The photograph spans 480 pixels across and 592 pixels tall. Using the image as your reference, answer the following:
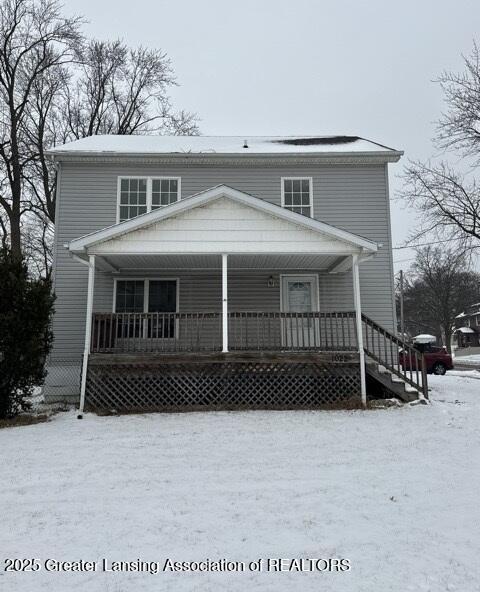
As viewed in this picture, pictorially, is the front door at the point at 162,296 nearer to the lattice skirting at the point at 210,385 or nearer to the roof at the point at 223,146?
the lattice skirting at the point at 210,385

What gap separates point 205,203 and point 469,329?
61.7 meters

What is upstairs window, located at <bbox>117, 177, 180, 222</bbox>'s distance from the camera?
1274 cm

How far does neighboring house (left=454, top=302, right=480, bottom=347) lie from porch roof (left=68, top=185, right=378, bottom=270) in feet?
176

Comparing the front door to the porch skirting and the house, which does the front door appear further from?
the porch skirting

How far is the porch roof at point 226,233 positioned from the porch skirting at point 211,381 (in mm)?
2261

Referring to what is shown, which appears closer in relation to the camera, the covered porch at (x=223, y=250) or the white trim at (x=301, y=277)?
the covered porch at (x=223, y=250)

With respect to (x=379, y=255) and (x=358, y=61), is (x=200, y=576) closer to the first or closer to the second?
(x=379, y=255)

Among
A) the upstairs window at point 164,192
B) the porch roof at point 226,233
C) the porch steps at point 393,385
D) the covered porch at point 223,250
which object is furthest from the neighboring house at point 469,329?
the porch roof at point 226,233

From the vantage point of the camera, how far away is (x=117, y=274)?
12289 millimetres

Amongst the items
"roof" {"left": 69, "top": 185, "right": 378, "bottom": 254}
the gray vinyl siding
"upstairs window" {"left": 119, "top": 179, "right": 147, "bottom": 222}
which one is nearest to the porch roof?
"roof" {"left": 69, "top": 185, "right": 378, "bottom": 254}

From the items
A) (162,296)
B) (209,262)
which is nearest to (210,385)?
(209,262)

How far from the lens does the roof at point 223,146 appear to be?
41.5ft

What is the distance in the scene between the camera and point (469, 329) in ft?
204

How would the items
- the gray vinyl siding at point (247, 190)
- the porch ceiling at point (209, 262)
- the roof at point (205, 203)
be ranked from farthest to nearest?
1. the gray vinyl siding at point (247, 190)
2. the porch ceiling at point (209, 262)
3. the roof at point (205, 203)
